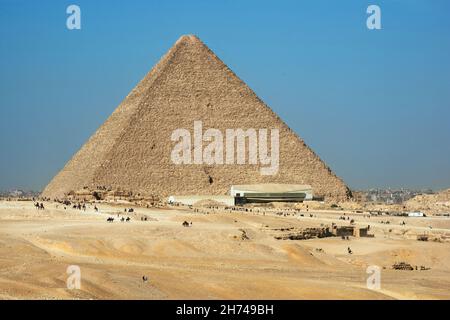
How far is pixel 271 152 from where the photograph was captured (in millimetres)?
90188

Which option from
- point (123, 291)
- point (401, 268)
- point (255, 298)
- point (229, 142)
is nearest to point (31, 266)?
point (123, 291)

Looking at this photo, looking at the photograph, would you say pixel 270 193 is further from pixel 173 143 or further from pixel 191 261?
pixel 191 261

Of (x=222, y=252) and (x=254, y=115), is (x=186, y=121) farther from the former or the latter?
(x=222, y=252)

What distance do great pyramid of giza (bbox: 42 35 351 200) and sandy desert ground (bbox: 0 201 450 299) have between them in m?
45.0

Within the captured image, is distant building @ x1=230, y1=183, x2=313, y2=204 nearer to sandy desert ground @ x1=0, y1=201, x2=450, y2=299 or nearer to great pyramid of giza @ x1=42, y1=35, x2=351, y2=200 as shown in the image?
great pyramid of giza @ x1=42, y1=35, x2=351, y2=200

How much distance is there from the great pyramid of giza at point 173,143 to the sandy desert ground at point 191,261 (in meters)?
45.0

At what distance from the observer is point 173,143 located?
8725 cm

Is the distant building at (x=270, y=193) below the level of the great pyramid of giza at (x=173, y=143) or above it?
below

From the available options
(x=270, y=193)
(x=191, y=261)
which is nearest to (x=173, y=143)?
(x=270, y=193)

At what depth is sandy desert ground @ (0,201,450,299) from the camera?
16.8m

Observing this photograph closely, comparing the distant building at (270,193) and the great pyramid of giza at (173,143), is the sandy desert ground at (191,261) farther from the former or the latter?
the great pyramid of giza at (173,143)

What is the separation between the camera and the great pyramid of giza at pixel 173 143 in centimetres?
8181

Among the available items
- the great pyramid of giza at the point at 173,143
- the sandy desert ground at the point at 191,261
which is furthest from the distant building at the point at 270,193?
the sandy desert ground at the point at 191,261

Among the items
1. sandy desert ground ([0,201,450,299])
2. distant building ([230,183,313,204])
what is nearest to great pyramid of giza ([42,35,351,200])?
distant building ([230,183,313,204])
